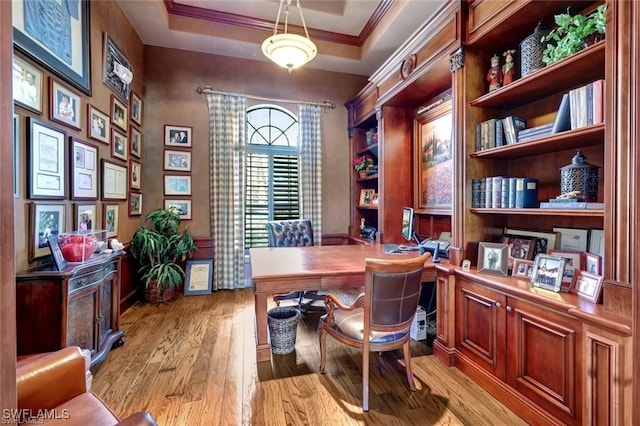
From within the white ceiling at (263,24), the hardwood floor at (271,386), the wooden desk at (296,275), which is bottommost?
the hardwood floor at (271,386)

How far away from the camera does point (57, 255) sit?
1926 millimetres

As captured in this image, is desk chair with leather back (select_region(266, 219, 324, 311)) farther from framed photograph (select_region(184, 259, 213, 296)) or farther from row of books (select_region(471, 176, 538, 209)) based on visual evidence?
row of books (select_region(471, 176, 538, 209))

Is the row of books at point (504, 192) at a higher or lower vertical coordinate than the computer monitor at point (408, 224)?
higher

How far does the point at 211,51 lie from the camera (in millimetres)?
4203

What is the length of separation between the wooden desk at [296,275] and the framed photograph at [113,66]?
2396 mm

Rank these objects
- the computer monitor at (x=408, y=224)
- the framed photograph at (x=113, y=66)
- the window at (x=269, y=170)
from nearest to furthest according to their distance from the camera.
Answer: the computer monitor at (x=408, y=224), the framed photograph at (x=113, y=66), the window at (x=269, y=170)

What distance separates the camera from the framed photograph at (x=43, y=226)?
198 centimetres

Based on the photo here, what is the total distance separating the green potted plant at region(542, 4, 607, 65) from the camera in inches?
59.7

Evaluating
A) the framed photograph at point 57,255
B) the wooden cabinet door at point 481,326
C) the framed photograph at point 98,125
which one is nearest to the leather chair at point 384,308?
the wooden cabinet door at point 481,326

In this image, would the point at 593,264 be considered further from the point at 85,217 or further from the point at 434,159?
the point at 85,217

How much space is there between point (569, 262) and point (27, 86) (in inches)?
143

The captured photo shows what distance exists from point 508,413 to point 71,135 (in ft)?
12.4

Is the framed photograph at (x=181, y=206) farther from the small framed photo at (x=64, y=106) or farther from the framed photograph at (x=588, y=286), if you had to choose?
the framed photograph at (x=588, y=286)

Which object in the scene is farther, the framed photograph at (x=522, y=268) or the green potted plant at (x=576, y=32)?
the framed photograph at (x=522, y=268)
